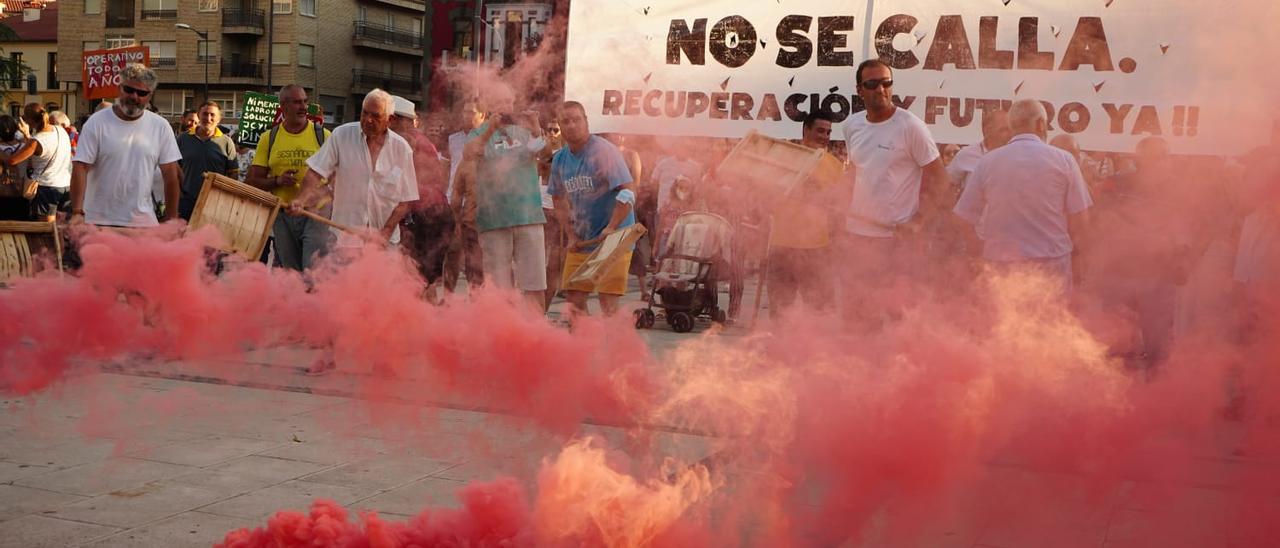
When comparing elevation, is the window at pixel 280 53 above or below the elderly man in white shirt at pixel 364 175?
above

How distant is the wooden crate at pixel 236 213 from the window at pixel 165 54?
6339 centimetres

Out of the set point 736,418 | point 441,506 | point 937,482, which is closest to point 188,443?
point 441,506

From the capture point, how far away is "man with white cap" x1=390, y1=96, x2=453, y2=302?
28.3 ft

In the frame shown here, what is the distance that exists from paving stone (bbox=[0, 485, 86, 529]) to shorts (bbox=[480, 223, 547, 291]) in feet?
12.7

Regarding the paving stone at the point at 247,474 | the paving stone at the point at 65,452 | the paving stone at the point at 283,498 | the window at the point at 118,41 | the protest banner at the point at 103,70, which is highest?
the window at the point at 118,41

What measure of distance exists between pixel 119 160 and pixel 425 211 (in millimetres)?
2304

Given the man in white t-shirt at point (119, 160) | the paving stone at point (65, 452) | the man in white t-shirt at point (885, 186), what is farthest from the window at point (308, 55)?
the paving stone at point (65, 452)

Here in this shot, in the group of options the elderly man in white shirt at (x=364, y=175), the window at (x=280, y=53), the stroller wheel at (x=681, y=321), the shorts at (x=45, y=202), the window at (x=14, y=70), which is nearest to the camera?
the elderly man in white shirt at (x=364, y=175)

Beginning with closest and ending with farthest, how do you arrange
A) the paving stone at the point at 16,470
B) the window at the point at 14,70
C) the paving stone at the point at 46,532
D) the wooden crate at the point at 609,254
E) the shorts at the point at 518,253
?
the paving stone at the point at 46,532
the paving stone at the point at 16,470
the wooden crate at the point at 609,254
the shorts at the point at 518,253
the window at the point at 14,70

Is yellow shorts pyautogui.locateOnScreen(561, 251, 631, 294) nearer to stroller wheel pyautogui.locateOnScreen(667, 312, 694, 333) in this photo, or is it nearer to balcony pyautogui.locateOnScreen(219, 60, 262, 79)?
stroller wheel pyautogui.locateOnScreen(667, 312, 694, 333)

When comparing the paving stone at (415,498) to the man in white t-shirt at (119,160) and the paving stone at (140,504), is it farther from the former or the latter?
the man in white t-shirt at (119,160)

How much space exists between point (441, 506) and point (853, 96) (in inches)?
162

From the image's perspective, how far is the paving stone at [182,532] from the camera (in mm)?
3943

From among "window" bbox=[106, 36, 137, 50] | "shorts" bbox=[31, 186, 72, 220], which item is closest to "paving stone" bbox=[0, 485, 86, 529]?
"shorts" bbox=[31, 186, 72, 220]
